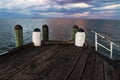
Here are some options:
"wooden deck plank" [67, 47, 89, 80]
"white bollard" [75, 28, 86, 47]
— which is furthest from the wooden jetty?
"white bollard" [75, 28, 86, 47]

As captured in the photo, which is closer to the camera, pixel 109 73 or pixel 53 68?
pixel 109 73

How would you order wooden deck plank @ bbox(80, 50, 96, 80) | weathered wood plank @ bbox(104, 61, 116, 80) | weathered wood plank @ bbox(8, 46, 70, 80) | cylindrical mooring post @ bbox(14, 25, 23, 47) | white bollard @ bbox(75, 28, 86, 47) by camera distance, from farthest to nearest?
white bollard @ bbox(75, 28, 86, 47) < cylindrical mooring post @ bbox(14, 25, 23, 47) < weathered wood plank @ bbox(104, 61, 116, 80) < wooden deck plank @ bbox(80, 50, 96, 80) < weathered wood plank @ bbox(8, 46, 70, 80)

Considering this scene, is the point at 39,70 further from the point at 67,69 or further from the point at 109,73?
the point at 109,73

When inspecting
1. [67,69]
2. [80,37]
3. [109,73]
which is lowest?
[109,73]

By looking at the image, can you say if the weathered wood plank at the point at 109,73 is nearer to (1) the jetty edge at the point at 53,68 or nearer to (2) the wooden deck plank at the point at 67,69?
(1) the jetty edge at the point at 53,68

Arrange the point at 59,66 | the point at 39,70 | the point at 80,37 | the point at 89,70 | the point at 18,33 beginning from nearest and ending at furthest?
the point at 39,70 → the point at 89,70 → the point at 59,66 → the point at 18,33 → the point at 80,37

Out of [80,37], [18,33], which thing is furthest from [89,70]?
[18,33]

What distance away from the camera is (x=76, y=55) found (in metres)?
8.05

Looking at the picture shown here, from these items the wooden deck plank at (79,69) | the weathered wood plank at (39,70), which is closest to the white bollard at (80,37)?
the wooden deck plank at (79,69)

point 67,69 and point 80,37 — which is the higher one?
point 80,37

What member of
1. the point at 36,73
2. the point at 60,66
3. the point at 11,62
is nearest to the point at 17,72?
the point at 36,73

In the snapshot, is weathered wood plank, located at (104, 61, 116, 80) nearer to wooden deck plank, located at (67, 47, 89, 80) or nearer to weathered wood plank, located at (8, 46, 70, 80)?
wooden deck plank, located at (67, 47, 89, 80)

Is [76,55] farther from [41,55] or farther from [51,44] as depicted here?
[51,44]

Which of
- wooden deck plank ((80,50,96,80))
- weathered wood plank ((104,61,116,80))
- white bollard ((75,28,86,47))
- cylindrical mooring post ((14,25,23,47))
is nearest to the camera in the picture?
wooden deck plank ((80,50,96,80))
